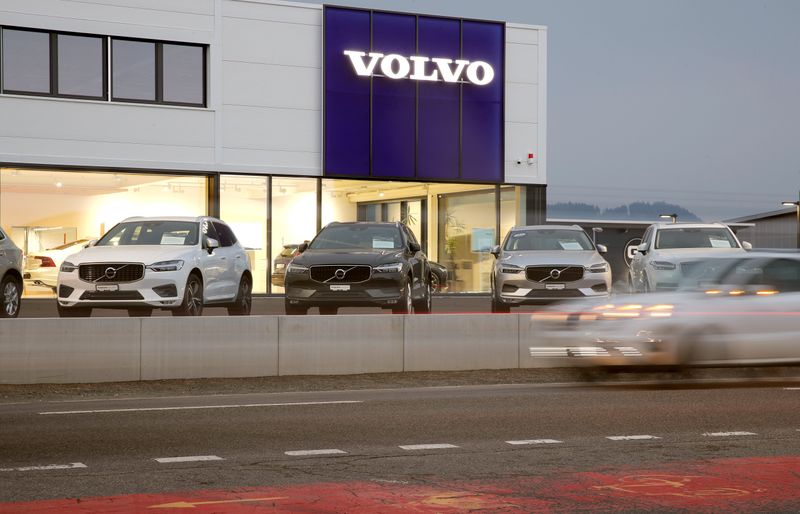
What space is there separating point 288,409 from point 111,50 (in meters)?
21.6

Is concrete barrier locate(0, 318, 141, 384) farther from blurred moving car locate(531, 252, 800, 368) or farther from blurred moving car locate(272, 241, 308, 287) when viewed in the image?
blurred moving car locate(272, 241, 308, 287)

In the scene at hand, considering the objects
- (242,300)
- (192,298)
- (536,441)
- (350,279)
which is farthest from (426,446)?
(242,300)

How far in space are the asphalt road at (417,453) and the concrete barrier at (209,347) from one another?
8.24 ft

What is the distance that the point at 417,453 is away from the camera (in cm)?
886

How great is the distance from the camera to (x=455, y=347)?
17125mm

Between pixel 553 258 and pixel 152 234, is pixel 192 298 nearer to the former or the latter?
pixel 152 234

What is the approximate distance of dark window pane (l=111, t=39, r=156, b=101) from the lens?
31562 mm

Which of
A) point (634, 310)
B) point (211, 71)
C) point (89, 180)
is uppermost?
point (211, 71)

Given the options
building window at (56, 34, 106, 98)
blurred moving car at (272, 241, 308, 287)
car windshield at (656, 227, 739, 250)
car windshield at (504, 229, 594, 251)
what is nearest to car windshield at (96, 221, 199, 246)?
car windshield at (504, 229, 594, 251)

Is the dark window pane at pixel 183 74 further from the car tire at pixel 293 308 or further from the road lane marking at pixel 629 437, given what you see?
the road lane marking at pixel 629 437

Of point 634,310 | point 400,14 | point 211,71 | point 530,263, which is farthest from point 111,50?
point 634,310

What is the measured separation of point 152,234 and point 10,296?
8.13 ft

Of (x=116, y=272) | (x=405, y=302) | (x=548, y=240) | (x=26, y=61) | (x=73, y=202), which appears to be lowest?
(x=405, y=302)

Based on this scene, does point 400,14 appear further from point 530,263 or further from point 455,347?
point 455,347
